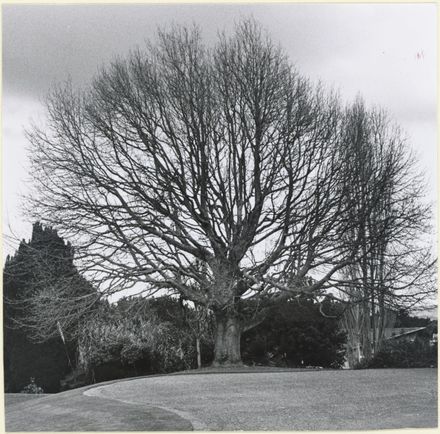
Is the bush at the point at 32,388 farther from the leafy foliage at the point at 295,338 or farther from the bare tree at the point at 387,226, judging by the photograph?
the bare tree at the point at 387,226

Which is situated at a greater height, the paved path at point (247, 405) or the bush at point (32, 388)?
the paved path at point (247, 405)

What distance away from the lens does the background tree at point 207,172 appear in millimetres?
23453

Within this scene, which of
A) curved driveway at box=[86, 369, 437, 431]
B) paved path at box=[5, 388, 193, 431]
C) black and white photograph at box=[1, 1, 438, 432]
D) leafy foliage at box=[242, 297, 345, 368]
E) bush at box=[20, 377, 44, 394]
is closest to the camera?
curved driveway at box=[86, 369, 437, 431]

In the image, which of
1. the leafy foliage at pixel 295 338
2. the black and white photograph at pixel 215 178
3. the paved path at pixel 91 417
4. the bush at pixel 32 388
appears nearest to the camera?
the paved path at pixel 91 417

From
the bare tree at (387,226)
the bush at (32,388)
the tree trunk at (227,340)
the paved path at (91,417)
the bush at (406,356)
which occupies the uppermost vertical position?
the bare tree at (387,226)

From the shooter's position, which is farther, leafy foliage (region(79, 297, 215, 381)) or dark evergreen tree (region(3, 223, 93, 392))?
dark evergreen tree (region(3, 223, 93, 392))

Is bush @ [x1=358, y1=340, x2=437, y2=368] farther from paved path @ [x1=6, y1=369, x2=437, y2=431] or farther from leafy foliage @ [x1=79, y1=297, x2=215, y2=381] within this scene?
paved path @ [x1=6, y1=369, x2=437, y2=431]

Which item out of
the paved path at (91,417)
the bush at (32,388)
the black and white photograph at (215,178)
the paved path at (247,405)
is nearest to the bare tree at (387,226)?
the black and white photograph at (215,178)

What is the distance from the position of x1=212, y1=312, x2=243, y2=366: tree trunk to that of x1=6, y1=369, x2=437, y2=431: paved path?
5.64 metres

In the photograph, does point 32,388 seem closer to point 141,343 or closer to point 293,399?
point 141,343

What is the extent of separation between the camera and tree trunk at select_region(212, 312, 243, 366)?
24.1m

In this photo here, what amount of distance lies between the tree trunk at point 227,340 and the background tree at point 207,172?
5cm

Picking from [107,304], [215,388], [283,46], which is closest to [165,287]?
[107,304]

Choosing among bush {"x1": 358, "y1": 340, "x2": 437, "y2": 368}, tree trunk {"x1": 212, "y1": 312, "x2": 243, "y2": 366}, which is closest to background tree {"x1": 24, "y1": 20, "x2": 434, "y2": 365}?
tree trunk {"x1": 212, "y1": 312, "x2": 243, "y2": 366}
